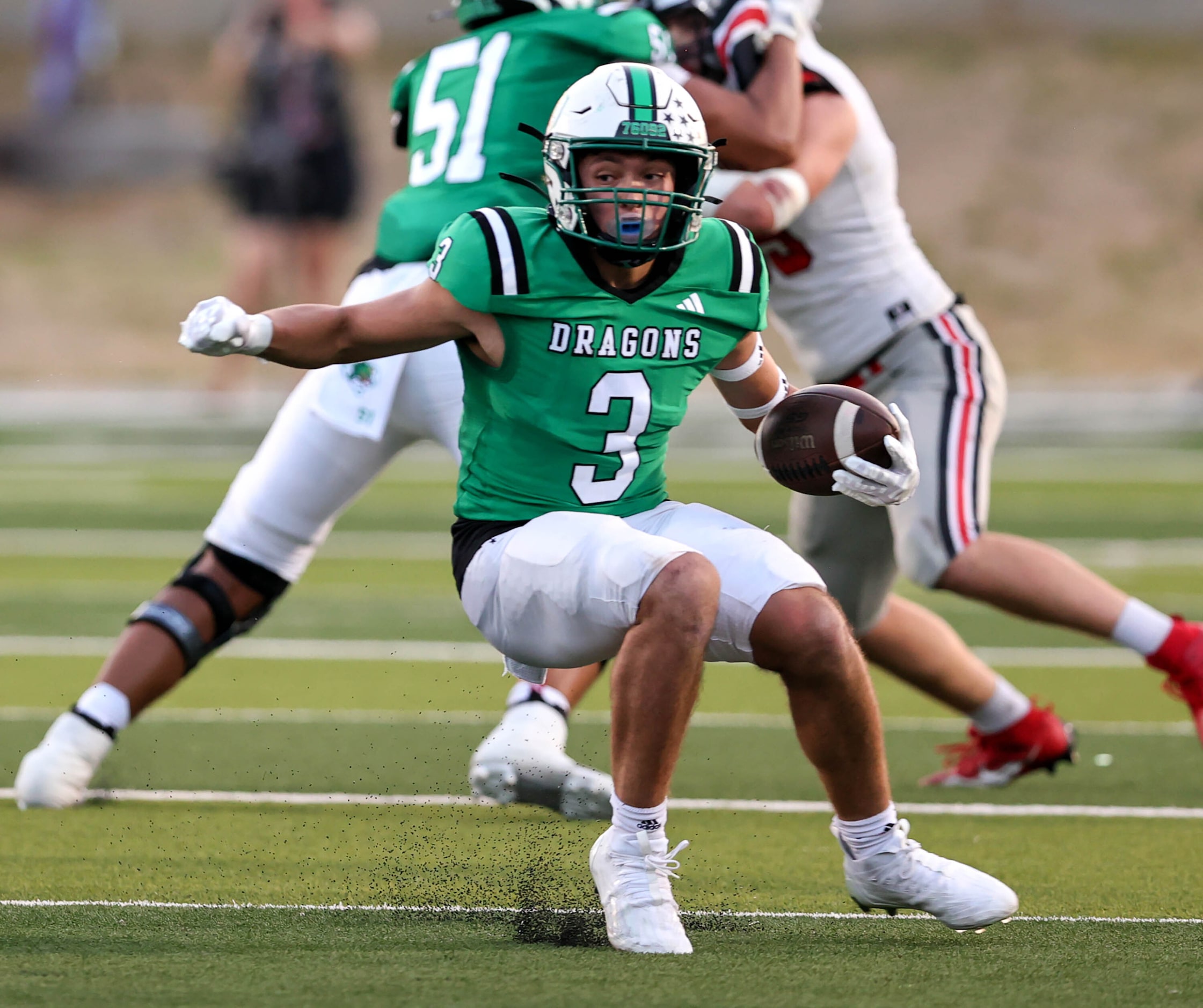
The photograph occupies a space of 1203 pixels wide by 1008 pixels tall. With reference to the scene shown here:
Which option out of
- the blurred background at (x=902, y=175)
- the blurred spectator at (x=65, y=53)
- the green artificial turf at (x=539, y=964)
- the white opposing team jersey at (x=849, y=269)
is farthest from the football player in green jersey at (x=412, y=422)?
the blurred spectator at (x=65, y=53)

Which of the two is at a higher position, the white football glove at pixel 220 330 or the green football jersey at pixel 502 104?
the green football jersey at pixel 502 104

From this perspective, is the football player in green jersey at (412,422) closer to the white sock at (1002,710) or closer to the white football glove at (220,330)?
the white sock at (1002,710)

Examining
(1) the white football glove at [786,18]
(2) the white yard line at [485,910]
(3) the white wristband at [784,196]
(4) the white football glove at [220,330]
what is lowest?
(2) the white yard line at [485,910]

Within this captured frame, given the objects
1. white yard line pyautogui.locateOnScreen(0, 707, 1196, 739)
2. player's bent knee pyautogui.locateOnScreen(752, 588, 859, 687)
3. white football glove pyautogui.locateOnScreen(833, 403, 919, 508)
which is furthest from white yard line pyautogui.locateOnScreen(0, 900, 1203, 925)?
white yard line pyautogui.locateOnScreen(0, 707, 1196, 739)

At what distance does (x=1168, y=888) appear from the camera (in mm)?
3750

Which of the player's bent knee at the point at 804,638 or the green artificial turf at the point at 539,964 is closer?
the green artificial turf at the point at 539,964

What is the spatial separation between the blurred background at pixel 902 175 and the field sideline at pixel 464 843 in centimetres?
945

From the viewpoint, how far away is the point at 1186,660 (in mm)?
4609

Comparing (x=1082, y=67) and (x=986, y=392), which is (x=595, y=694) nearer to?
(x=986, y=392)

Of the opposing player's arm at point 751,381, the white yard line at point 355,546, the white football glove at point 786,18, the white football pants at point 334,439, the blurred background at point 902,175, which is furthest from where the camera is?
the blurred background at point 902,175

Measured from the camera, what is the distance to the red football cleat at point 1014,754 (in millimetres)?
4855

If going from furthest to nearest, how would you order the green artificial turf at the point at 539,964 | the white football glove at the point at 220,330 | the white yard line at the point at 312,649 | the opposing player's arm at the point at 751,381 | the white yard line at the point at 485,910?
the white yard line at the point at 312,649, the opposing player's arm at the point at 751,381, the white yard line at the point at 485,910, the white football glove at the point at 220,330, the green artificial turf at the point at 539,964

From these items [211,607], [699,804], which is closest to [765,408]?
[699,804]

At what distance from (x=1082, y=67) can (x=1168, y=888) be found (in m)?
19.7
